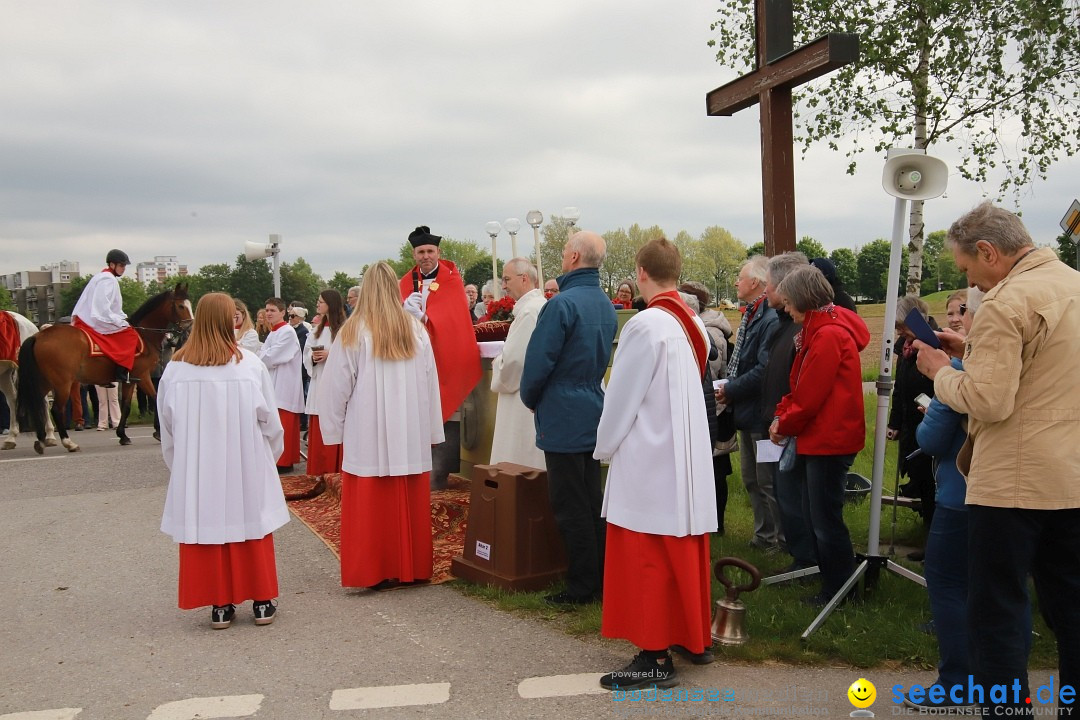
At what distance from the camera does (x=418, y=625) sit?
5105 millimetres

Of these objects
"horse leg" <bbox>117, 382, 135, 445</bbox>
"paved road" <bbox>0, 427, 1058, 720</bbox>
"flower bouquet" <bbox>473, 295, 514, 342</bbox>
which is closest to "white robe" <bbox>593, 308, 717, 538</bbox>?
"paved road" <bbox>0, 427, 1058, 720</bbox>

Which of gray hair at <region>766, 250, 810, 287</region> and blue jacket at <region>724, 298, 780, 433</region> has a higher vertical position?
gray hair at <region>766, 250, 810, 287</region>

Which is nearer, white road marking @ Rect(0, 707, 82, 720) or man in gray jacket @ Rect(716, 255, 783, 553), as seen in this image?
white road marking @ Rect(0, 707, 82, 720)

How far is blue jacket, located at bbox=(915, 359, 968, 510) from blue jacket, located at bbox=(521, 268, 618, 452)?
6.47 ft

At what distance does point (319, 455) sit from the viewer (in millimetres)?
9742

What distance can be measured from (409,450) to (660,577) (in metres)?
2.30

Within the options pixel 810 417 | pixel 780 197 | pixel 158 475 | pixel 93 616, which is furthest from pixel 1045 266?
pixel 158 475

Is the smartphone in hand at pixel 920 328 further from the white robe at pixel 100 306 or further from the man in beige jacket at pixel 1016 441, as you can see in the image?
the white robe at pixel 100 306

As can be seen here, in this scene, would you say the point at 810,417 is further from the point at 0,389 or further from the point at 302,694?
the point at 0,389

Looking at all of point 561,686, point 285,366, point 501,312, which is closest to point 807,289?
point 561,686

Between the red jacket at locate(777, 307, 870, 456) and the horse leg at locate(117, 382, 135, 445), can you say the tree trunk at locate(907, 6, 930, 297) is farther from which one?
the horse leg at locate(117, 382, 135, 445)

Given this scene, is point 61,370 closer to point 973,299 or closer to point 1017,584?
point 973,299

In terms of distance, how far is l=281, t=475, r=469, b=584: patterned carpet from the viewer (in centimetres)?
672

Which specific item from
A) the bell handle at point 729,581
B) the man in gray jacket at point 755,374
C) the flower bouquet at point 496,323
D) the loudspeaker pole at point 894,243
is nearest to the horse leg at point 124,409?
the flower bouquet at point 496,323
